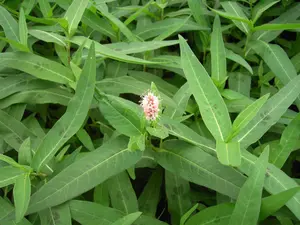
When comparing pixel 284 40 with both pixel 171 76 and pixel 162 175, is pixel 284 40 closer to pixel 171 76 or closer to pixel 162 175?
pixel 171 76

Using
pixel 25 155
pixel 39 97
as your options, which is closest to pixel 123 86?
pixel 39 97

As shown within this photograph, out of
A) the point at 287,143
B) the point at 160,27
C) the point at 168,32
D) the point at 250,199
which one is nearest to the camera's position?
the point at 250,199

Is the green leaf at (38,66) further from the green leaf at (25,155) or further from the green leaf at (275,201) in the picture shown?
the green leaf at (275,201)

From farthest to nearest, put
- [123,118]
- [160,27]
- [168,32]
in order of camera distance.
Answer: [160,27]
[168,32]
[123,118]

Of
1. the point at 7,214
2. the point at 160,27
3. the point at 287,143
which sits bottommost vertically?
the point at 7,214

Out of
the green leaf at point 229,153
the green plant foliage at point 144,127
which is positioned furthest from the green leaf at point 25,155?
the green leaf at point 229,153

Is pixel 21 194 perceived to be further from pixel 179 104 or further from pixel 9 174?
pixel 179 104
